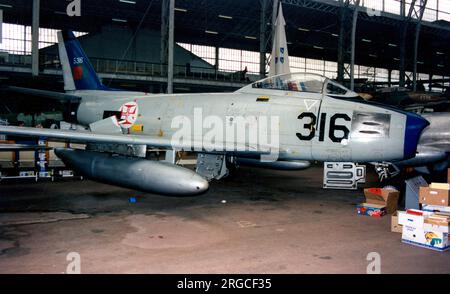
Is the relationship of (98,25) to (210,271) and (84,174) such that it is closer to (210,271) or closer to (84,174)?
(84,174)

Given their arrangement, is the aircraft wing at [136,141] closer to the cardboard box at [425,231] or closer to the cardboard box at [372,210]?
the cardboard box at [372,210]

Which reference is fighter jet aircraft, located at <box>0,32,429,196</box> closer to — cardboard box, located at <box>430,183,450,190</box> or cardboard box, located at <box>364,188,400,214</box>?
cardboard box, located at <box>364,188,400,214</box>

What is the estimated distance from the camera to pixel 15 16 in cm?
3231

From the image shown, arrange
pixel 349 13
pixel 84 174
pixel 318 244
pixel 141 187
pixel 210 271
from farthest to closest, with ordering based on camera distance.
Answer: pixel 349 13 → pixel 84 174 → pixel 141 187 → pixel 318 244 → pixel 210 271

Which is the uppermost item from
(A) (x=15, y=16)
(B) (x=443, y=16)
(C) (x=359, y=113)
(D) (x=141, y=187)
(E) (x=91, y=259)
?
(B) (x=443, y=16)

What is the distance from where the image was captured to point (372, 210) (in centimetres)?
665

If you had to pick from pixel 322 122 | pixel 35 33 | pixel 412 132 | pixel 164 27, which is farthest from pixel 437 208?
pixel 35 33

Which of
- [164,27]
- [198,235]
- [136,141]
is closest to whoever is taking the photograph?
[198,235]

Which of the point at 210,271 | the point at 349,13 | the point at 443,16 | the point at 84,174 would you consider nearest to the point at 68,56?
the point at 84,174

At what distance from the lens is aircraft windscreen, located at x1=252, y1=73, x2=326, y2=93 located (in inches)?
289

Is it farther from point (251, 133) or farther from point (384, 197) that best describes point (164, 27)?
point (384, 197)

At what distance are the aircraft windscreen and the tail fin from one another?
6044 mm

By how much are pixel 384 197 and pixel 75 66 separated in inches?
397
